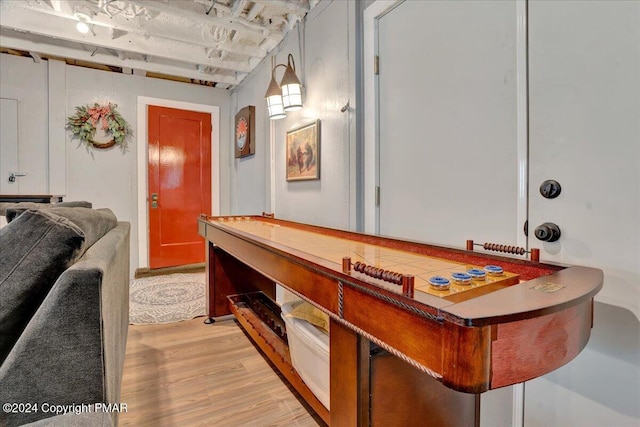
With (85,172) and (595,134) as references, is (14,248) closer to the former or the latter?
(595,134)

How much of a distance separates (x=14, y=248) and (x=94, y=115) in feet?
12.2

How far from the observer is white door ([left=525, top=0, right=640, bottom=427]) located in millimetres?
1089

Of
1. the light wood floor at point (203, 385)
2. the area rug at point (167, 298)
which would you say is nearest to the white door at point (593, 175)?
the light wood floor at point (203, 385)

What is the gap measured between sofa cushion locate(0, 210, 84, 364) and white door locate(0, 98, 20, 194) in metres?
3.54

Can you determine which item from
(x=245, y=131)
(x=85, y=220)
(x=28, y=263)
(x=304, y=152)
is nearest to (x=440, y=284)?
(x=28, y=263)

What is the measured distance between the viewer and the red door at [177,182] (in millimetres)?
4359

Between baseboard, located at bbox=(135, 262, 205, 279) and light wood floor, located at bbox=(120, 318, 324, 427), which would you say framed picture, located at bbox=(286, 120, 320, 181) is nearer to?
light wood floor, located at bbox=(120, 318, 324, 427)

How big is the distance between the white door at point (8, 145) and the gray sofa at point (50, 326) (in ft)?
11.6

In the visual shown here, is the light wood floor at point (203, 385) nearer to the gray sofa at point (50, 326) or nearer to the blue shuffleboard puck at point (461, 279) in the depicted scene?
the gray sofa at point (50, 326)

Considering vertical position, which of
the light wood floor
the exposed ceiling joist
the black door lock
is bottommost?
the light wood floor

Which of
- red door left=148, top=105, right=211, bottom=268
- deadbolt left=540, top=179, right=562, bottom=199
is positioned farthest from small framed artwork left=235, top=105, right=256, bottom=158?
deadbolt left=540, top=179, right=562, bottom=199

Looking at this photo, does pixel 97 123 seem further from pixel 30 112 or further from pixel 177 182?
pixel 177 182

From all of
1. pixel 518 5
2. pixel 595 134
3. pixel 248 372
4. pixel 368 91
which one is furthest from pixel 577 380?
pixel 368 91

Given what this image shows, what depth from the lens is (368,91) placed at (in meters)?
2.22
